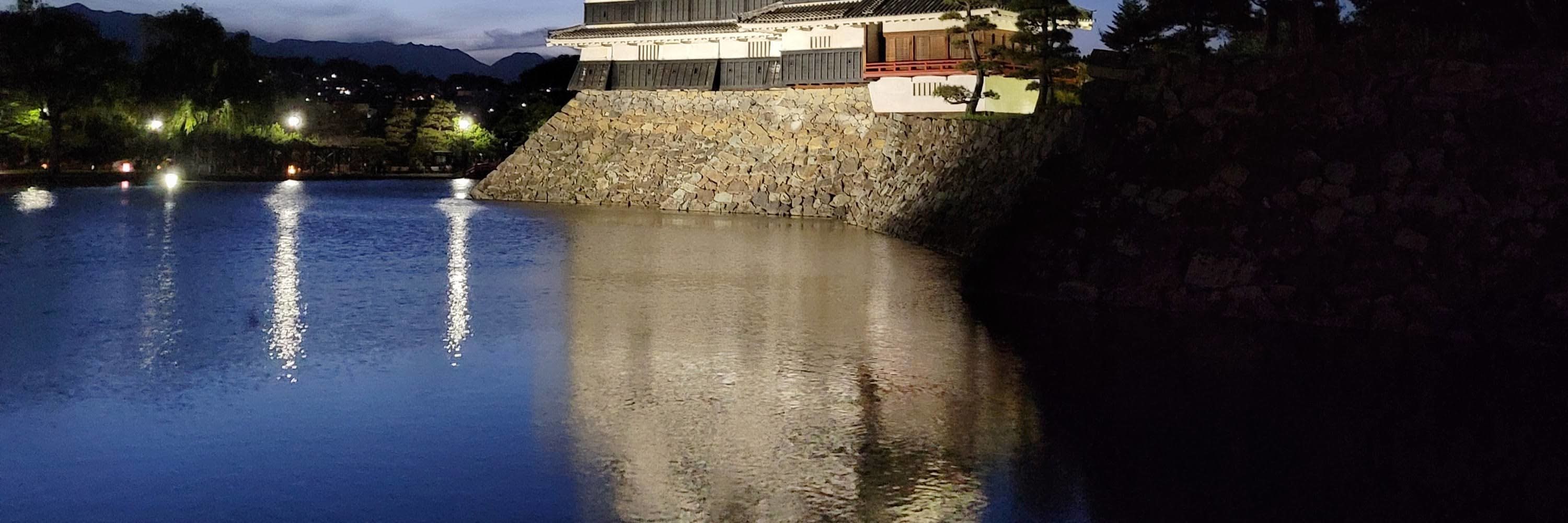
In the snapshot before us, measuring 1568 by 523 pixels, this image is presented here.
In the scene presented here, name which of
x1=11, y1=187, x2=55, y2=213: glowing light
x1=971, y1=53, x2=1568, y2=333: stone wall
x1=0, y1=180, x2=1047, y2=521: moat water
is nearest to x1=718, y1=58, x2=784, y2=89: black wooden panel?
x1=11, y1=187, x2=55, y2=213: glowing light

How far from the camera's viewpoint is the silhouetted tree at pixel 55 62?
4866 centimetres

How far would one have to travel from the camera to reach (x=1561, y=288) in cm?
1327

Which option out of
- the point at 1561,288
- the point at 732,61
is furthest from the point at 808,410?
the point at 732,61

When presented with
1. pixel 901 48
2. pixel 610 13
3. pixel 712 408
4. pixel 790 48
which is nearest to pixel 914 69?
pixel 901 48

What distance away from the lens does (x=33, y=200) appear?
35.2m

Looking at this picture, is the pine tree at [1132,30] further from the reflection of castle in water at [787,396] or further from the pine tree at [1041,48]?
the reflection of castle in water at [787,396]

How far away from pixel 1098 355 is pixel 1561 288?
519 centimetres

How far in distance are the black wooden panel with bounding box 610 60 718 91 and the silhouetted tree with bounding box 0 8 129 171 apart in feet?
70.8

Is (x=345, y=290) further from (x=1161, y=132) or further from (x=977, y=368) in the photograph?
(x=1161, y=132)

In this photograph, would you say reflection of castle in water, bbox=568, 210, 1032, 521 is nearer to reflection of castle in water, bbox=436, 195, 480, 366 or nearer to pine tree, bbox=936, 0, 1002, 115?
reflection of castle in water, bbox=436, 195, 480, 366

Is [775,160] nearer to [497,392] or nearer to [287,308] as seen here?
[287,308]

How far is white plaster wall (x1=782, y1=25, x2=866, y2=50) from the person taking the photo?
3816 cm

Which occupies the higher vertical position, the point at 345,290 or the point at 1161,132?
the point at 1161,132

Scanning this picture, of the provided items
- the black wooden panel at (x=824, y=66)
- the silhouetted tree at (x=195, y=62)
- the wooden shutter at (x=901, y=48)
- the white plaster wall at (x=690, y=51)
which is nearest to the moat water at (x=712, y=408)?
the wooden shutter at (x=901, y=48)
